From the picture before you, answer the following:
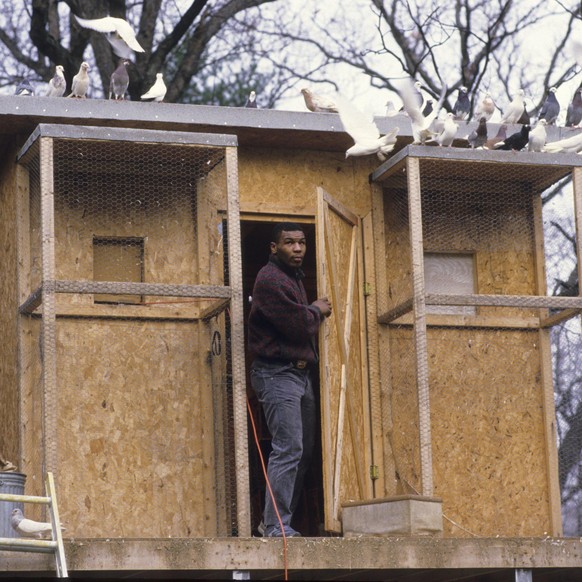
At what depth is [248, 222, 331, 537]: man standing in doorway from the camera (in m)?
9.57

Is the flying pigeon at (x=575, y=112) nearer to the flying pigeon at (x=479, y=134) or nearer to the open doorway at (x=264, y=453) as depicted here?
the flying pigeon at (x=479, y=134)

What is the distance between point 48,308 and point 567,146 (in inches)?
153

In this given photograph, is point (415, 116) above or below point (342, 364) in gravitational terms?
above

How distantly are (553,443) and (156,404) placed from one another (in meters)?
2.86

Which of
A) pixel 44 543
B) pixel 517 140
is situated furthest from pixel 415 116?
pixel 44 543

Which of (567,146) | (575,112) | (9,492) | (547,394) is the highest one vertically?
(575,112)

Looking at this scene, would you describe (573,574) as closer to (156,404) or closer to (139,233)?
(156,404)

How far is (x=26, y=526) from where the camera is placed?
892cm

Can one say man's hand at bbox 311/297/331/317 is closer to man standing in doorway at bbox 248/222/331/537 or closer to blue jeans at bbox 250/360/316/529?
man standing in doorway at bbox 248/222/331/537

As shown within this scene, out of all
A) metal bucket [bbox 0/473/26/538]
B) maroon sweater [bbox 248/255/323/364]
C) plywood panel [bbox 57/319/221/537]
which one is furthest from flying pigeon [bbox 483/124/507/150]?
metal bucket [bbox 0/473/26/538]

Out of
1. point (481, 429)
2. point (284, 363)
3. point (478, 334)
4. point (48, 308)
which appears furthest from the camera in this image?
point (478, 334)

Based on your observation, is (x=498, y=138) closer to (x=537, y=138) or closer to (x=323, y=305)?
(x=537, y=138)

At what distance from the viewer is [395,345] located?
11125 mm

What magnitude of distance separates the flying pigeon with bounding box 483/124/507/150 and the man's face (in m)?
1.75
